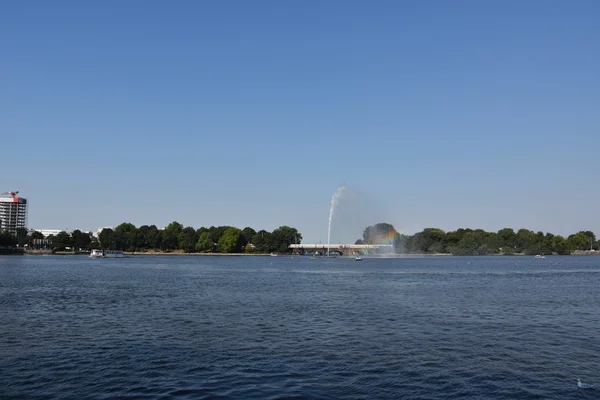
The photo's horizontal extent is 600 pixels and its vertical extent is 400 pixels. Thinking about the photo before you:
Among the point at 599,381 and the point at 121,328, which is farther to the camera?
the point at 121,328

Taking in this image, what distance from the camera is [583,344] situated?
28.6 meters

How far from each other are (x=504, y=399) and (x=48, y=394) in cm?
1677

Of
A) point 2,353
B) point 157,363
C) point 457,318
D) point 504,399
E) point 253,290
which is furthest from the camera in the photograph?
point 253,290

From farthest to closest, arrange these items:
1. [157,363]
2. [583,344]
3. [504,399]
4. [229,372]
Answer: [583,344] → [157,363] → [229,372] → [504,399]

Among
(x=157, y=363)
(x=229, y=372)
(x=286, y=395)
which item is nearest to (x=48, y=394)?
(x=157, y=363)

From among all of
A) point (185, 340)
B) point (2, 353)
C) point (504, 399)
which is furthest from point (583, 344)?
point (2, 353)

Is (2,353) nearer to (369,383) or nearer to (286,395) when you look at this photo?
(286,395)

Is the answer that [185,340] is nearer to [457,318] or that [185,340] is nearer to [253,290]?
[457,318]

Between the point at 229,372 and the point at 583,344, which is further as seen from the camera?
the point at 583,344

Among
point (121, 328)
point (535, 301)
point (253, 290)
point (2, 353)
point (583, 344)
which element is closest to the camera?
point (2, 353)

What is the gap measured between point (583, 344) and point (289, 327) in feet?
55.7

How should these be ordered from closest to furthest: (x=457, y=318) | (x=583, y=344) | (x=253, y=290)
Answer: (x=583, y=344) < (x=457, y=318) < (x=253, y=290)

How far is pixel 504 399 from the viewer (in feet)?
61.5

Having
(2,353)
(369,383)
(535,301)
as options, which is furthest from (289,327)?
(535,301)
